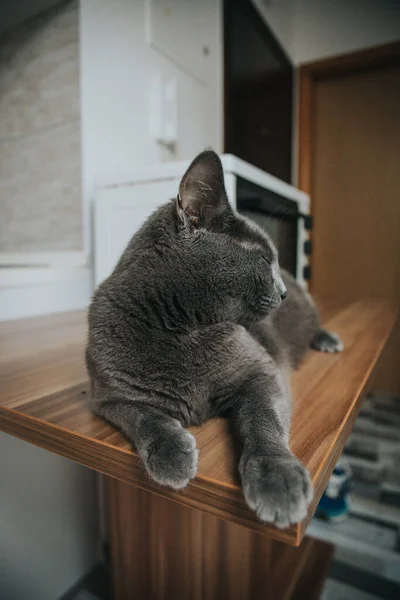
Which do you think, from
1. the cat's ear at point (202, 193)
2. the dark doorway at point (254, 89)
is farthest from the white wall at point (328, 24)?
the cat's ear at point (202, 193)

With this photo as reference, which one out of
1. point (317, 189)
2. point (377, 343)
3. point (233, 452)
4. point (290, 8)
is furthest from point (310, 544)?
point (290, 8)

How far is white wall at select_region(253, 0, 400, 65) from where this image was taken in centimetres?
242

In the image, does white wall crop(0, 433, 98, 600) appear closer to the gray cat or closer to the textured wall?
the gray cat

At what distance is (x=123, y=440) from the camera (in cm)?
52

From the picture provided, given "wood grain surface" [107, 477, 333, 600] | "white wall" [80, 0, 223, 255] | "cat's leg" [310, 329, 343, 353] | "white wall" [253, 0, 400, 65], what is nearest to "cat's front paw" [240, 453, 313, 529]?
"wood grain surface" [107, 477, 333, 600]

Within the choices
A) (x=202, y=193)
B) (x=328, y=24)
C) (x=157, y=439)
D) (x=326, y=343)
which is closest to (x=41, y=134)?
(x=202, y=193)

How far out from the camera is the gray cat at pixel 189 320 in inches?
22.3

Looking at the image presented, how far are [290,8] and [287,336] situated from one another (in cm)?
270

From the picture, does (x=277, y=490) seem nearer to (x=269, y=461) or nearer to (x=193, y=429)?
(x=269, y=461)

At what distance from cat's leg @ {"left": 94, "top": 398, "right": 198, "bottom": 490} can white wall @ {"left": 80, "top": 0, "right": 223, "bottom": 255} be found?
100 centimetres

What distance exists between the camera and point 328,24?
2596 millimetres

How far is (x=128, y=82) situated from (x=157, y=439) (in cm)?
153

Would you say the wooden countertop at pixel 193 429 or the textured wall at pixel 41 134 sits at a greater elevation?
the textured wall at pixel 41 134

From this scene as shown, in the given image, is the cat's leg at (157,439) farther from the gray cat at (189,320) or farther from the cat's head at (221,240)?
the cat's head at (221,240)
